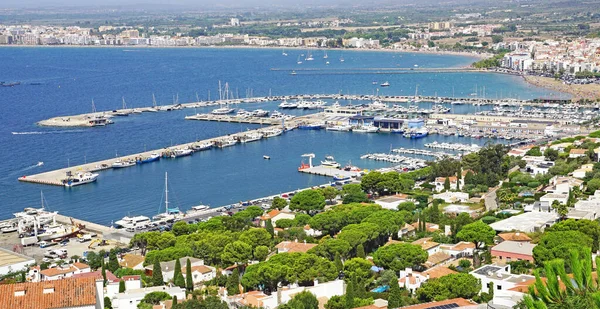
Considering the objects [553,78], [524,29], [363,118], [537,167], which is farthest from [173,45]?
[537,167]

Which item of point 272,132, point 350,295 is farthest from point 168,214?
point 272,132

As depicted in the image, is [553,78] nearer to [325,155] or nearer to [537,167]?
[325,155]

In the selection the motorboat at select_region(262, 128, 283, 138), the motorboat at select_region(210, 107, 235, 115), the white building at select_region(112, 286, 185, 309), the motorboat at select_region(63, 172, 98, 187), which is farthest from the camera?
the motorboat at select_region(210, 107, 235, 115)

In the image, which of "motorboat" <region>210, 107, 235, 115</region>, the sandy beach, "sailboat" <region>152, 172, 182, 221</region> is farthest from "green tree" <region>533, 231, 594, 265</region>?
the sandy beach

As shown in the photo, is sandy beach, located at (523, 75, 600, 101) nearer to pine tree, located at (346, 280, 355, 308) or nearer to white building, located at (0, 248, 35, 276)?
white building, located at (0, 248, 35, 276)

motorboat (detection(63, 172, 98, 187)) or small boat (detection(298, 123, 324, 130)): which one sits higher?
motorboat (detection(63, 172, 98, 187))

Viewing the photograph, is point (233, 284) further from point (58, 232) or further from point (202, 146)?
point (202, 146)

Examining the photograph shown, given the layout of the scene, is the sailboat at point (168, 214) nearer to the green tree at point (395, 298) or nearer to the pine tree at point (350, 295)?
the pine tree at point (350, 295)
